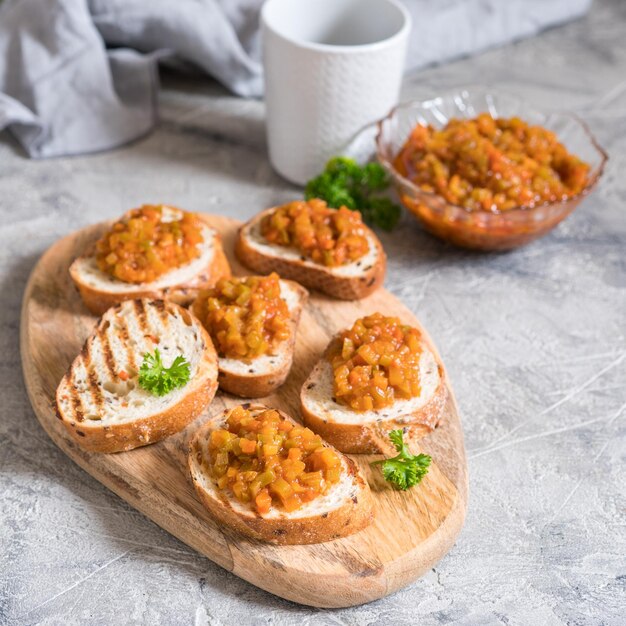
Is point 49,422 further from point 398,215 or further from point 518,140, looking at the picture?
point 518,140

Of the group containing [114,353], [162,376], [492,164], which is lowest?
[114,353]

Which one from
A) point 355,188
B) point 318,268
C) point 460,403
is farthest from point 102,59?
point 460,403

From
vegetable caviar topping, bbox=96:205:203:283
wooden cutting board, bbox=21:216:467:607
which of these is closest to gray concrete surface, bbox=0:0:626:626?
wooden cutting board, bbox=21:216:467:607

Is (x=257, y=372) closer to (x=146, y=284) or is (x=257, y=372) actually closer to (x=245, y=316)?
(x=245, y=316)

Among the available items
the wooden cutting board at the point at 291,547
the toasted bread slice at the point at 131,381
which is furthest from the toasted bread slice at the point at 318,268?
the toasted bread slice at the point at 131,381

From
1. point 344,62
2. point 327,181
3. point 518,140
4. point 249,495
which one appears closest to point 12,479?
point 249,495

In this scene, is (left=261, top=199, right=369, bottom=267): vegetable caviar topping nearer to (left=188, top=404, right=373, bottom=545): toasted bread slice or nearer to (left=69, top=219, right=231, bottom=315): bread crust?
(left=69, top=219, right=231, bottom=315): bread crust

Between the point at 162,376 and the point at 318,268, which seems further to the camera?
the point at 318,268
